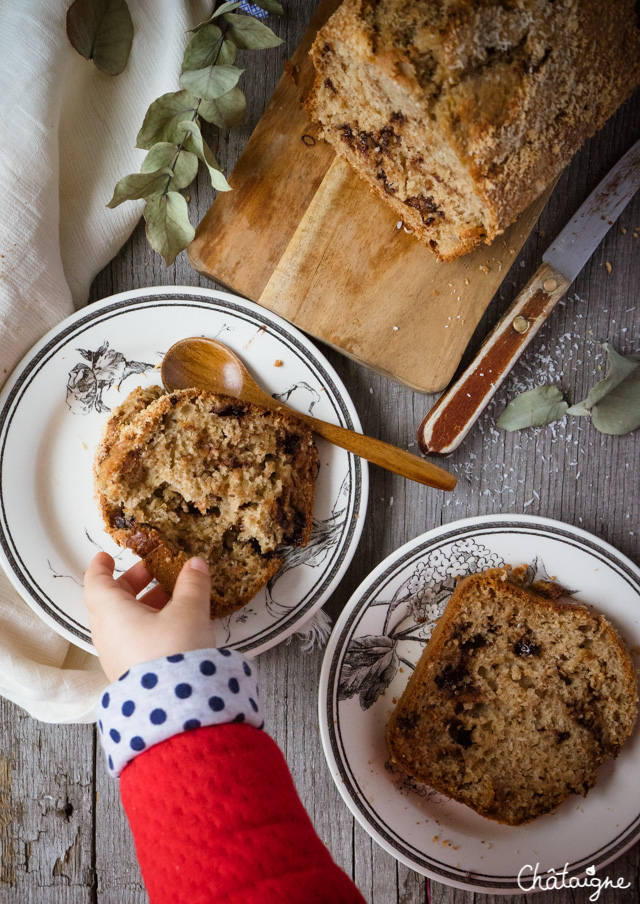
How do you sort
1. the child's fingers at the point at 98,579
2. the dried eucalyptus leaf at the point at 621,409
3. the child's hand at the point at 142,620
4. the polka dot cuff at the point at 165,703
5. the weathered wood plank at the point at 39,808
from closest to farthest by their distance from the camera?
1. the polka dot cuff at the point at 165,703
2. the child's hand at the point at 142,620
3. the child's fingers at the point at 98,579
4. the dried eucalyptus leaf at the point at 621,409
5. the weathered wood plank at the point at 39,808

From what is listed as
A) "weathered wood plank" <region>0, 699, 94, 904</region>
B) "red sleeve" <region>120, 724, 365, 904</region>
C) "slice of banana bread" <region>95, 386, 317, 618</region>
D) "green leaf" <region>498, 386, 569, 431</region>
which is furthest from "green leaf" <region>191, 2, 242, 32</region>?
"weathered wood plank" <region>0, 699, 94, 904</region>

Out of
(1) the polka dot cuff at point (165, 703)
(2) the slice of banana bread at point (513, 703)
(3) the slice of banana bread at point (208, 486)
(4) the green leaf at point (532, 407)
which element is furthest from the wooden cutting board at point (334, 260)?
(1) the polka dot cuff at point (165, 703)

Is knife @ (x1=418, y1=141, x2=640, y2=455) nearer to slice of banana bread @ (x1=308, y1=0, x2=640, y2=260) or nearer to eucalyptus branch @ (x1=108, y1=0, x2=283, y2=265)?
slice of banana bread @ (x1=308, y1=0, x2=640, y2=260)

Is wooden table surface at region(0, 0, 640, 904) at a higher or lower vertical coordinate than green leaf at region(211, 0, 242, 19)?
lower

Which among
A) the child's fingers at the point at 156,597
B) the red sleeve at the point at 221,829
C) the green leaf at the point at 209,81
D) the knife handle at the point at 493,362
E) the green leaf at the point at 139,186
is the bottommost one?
the red sleeve at the point at 221,829

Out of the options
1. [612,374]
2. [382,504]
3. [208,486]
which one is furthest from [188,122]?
[612,374]

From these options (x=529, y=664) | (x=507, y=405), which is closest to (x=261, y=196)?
(x=507, y=405)

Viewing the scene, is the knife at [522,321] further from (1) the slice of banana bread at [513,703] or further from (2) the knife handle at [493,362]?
(1) the slice of banana bread at [513,703]

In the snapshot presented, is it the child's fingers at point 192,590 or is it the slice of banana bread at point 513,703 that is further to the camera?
the slice of banana bread at point 513,703

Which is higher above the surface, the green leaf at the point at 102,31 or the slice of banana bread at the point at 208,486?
the green leaf at the point at 102,31
